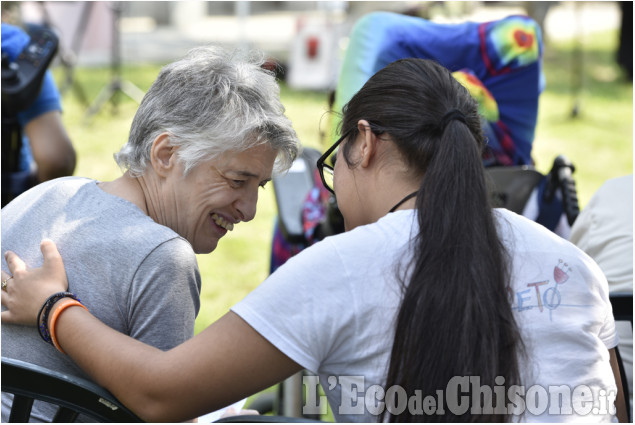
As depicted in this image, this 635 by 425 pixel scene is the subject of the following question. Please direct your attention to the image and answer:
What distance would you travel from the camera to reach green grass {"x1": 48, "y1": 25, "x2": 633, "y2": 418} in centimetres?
483

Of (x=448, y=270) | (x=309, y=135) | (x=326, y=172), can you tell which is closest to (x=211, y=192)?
(x=326, y=172)

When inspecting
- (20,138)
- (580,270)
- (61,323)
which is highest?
(580,270)

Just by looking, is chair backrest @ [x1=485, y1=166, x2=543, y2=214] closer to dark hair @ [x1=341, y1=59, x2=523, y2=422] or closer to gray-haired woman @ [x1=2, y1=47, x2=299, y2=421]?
gray-haired woman @ [x1=2, y1=47, x2=299, y2=421]

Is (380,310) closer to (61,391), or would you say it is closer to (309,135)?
(61,391)

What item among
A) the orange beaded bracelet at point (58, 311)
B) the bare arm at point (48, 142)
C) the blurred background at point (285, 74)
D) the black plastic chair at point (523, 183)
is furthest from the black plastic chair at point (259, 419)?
the bare arm at point (48, 142)

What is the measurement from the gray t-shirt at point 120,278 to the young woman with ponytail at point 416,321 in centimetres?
10

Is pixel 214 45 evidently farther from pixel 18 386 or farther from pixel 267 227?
pixel 267 227

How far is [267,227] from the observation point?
5.64 meters

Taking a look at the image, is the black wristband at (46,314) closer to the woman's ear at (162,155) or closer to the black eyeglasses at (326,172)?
the woman's ear at (162,155)

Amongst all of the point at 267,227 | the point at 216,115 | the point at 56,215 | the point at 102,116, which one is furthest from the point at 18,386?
the point at 102,116

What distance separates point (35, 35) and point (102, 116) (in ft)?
18.4

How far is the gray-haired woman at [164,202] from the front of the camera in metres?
1.57

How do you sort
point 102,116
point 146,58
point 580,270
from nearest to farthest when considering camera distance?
point 580,270 → point 102,116 → point 146,58

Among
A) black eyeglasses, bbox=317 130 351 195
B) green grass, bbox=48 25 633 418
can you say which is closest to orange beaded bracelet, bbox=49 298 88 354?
black eyeglasses, bbox=317 130 351 195
